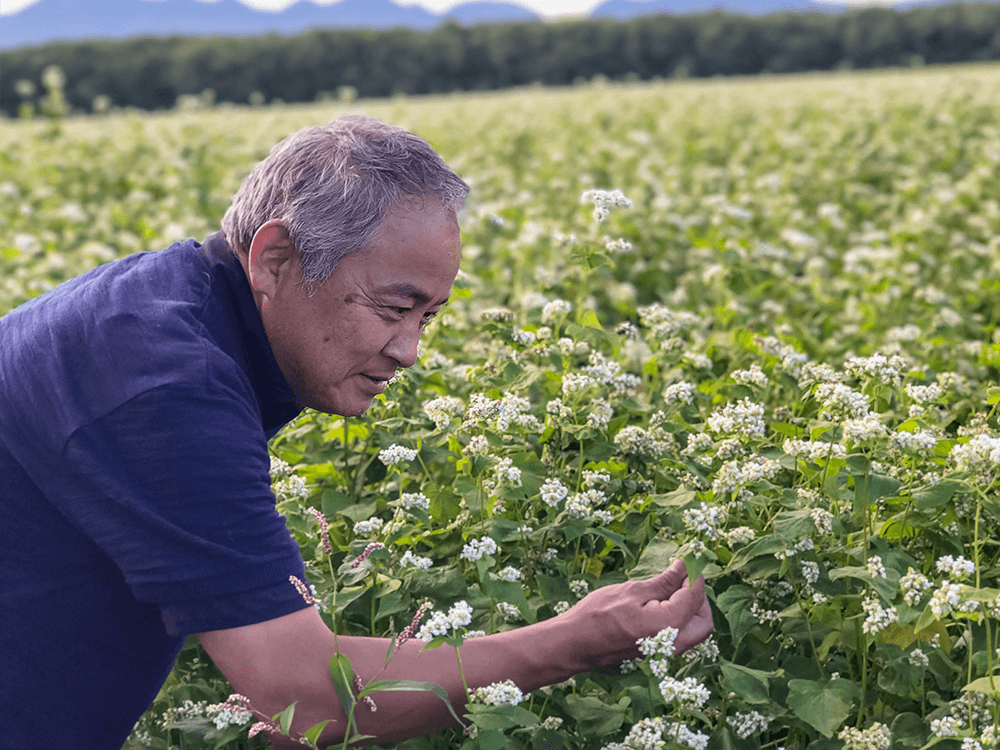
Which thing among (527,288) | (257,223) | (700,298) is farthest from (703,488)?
(700,298)

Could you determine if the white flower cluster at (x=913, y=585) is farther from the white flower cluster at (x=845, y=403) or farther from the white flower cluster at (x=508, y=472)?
the white flower cluster at (x=508, y=472)

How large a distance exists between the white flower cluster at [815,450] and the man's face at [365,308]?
872mm

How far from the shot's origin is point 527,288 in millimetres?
4328

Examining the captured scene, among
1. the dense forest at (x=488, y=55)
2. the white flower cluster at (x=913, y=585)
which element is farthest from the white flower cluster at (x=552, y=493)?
the dense forest at (x=488, y=55)

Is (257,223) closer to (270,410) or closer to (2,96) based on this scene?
(270,410)

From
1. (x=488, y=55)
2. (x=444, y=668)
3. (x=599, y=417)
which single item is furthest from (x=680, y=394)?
(x=488, y=55)

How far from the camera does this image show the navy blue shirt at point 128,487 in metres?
1.61

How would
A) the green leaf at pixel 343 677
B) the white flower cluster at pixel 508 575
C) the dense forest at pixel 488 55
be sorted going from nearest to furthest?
the green leaf at pixel 343 677, the white flower cluster at pixel 508 575, the dense forest at pixel 488 55

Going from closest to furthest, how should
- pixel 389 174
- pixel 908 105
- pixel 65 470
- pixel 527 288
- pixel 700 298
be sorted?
pixel 65 470 → pixel 389 174 → pixel 527 288 → pixel 700 298 → pixel 908 105

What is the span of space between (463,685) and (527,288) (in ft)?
8.96

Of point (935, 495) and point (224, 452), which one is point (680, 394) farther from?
point (224, 452)

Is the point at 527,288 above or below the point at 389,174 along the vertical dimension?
below

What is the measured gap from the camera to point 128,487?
1620 millimetres

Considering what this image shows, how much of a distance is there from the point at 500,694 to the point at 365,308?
2.45 feet
